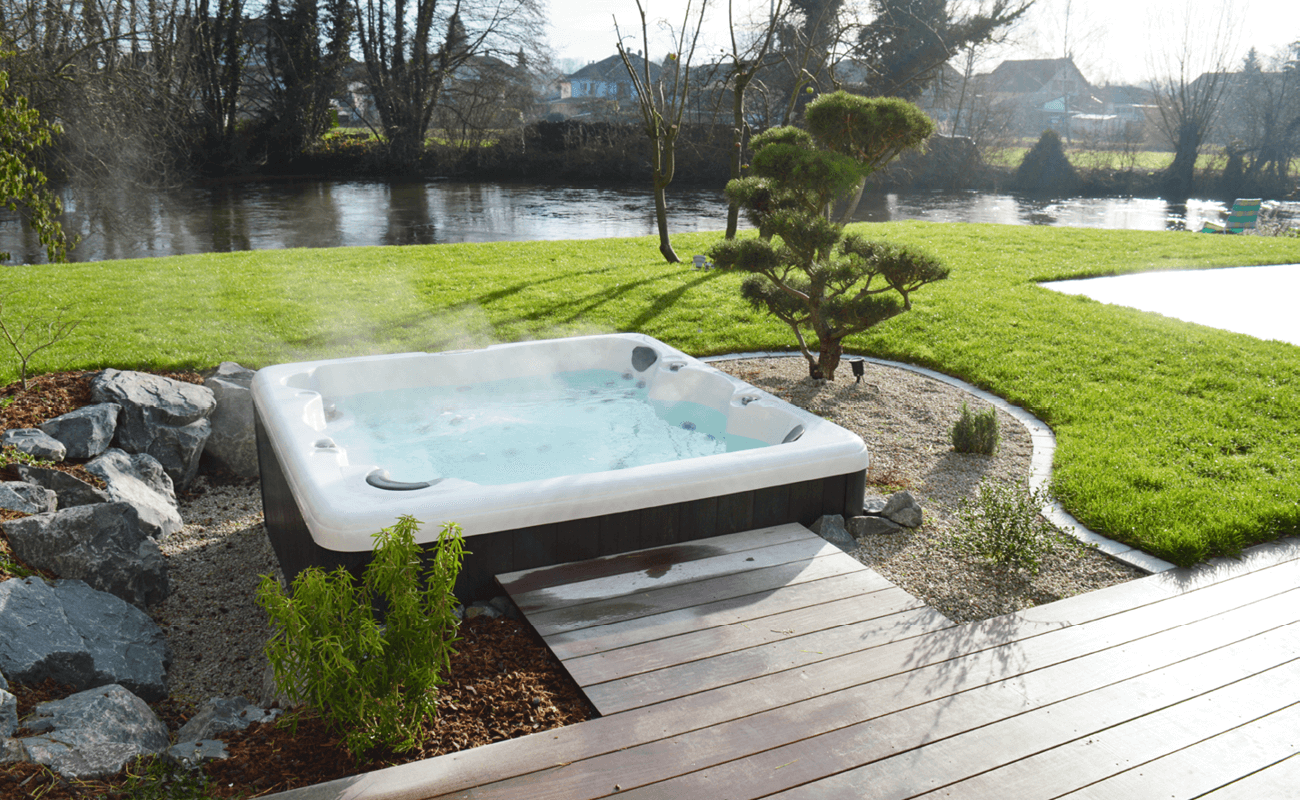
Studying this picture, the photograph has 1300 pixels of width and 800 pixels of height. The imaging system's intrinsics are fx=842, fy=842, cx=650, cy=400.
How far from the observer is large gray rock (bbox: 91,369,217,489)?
3654 millimetres

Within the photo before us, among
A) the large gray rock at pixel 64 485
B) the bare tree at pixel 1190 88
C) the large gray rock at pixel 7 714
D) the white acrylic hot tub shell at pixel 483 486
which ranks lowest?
the large gray rock at pixel 7 714

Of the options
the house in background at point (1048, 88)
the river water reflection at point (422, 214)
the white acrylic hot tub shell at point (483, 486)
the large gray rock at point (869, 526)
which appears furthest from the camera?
the house in background at point (1048, 88)

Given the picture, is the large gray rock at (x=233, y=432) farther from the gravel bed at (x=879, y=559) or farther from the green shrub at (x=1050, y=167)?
the green shrub at (x=1050, y=167)

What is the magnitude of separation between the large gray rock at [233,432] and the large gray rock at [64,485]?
770 millimetres

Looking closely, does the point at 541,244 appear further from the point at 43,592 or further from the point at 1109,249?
the point at 43,592

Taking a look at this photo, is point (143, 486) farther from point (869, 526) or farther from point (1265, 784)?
point (1265, 784)

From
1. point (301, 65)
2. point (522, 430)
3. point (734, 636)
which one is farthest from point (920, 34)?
point (734, 636)

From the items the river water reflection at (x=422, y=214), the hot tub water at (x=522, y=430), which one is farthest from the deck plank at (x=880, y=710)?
the river water reflection at (x=422, y=214)

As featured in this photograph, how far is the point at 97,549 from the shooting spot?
263 cm

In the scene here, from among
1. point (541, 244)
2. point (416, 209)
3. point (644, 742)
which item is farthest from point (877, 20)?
point (644, 742)

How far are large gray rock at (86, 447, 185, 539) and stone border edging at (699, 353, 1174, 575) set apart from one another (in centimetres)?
317

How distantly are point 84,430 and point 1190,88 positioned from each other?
2297 centimetres

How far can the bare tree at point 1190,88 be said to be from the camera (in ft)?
58.9

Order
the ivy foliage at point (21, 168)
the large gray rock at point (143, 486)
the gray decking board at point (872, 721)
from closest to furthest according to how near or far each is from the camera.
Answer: the gray decking board at point (872, 721) → the large gray rock at point (143, 486) → the ivy foliage at point (21, 168)
